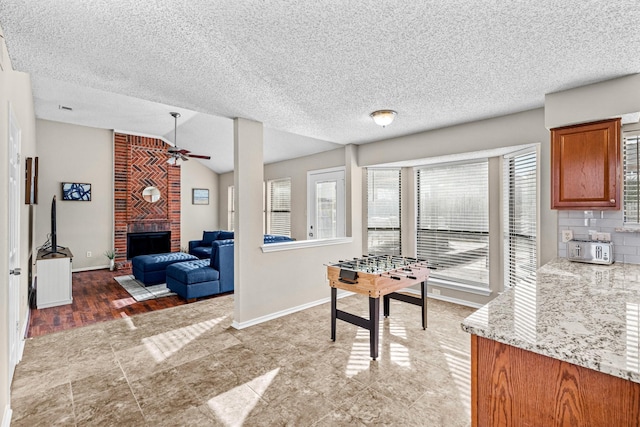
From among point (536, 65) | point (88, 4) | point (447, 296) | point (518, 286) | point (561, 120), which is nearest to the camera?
point (88, 4)

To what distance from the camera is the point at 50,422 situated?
199 cm

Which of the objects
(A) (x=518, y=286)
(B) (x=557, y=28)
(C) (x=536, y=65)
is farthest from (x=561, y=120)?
(A) (x=518, y=286)

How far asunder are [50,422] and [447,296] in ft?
14.5

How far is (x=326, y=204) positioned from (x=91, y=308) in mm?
4096

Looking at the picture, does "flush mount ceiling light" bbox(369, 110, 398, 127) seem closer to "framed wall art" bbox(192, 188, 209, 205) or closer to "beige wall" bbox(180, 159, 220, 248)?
"beige wall" bbox(180, 159, 220, 248)

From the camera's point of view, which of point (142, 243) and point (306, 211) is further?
point (142, 243)

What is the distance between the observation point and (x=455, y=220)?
4.52m

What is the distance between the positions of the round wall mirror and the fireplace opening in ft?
2.68

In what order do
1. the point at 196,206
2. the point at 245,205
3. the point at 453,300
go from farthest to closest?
the point at 196,206 < the point at 453,300 < the point at 245,205

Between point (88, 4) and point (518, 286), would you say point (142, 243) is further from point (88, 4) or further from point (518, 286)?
point (518, 286)

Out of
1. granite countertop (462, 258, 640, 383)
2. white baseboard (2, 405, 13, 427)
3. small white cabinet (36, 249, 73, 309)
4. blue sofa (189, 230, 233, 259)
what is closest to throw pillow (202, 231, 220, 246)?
blue sofa (189, 230, 233, 259)

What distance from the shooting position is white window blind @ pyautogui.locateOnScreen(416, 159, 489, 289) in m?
4.23

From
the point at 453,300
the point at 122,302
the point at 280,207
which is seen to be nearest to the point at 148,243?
the point at 122,302

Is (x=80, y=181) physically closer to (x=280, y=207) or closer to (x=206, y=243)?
(x=206, y=243)
